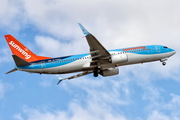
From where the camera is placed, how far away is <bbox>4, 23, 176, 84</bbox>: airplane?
167 feet

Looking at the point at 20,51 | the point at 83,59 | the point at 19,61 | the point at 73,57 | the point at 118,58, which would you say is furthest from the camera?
the point at 20,51

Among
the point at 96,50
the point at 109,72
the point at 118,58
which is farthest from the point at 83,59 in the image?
the point at 109,72

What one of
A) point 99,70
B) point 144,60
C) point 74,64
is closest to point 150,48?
point 144,60

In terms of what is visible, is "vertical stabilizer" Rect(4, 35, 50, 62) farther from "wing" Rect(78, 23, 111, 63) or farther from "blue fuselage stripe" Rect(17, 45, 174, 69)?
"wing" Rect(78, 23, 111, 63)

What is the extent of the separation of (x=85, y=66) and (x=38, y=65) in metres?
8.57

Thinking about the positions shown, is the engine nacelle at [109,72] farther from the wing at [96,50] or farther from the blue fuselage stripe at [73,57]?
the wing at [96,50]

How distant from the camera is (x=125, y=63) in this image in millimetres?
54656

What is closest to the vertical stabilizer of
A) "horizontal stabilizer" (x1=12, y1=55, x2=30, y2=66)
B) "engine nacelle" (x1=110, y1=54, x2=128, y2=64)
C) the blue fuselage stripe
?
the blue fuselage stripe

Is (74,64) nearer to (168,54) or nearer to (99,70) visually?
(99,70)

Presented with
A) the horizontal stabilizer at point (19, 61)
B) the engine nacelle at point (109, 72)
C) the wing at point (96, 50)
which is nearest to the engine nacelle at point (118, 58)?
the wing at point (96, 50)

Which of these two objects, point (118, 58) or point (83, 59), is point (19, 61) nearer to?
point (83, 59)

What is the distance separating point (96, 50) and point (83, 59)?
4.72m

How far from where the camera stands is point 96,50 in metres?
49.4

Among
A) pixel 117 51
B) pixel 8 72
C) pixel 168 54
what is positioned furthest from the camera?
pixel 168 54
